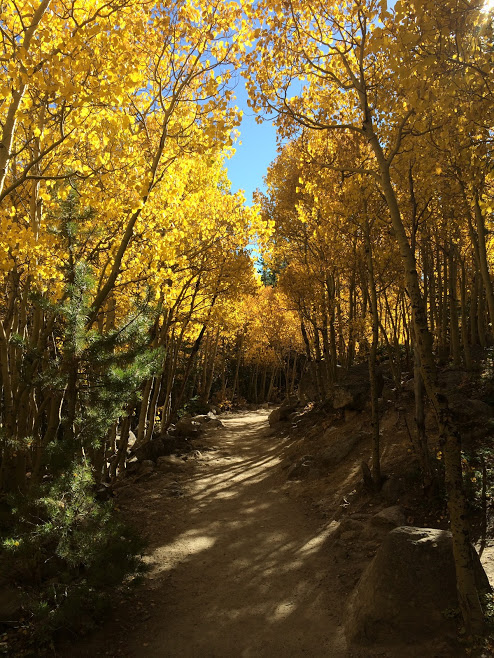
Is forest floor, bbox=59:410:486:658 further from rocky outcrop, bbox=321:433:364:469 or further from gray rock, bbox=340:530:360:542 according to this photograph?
rocky outcrop, bbox=321:433:364:469

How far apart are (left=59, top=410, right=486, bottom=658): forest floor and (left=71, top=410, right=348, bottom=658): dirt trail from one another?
0.01 m

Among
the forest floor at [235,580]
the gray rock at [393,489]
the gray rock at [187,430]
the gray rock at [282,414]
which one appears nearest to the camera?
the forest floor at [235,580]

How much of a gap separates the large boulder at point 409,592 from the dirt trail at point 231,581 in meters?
0.42

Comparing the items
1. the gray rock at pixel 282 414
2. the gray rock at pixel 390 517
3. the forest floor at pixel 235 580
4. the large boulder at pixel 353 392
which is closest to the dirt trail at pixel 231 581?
the forest floor at pixel 235 580

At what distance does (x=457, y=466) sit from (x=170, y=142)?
6183mm

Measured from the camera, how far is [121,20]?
5.09 m

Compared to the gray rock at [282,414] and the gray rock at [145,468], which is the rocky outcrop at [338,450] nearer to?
the gray rock at [145,468]

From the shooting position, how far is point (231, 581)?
566 cm

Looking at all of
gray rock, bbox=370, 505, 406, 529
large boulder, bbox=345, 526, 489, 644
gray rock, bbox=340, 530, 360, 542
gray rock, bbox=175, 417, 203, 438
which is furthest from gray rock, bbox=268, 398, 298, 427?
large boulder, bbox=345, 526, 489, 644

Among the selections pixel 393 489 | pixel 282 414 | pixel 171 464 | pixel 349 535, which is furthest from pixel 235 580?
pixel 282 414

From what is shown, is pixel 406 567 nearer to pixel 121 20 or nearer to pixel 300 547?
pixel 300 547

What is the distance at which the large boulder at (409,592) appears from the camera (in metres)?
3.75

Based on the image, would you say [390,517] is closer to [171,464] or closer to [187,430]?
[171,464]

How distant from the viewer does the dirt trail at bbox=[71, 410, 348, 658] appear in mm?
4410
